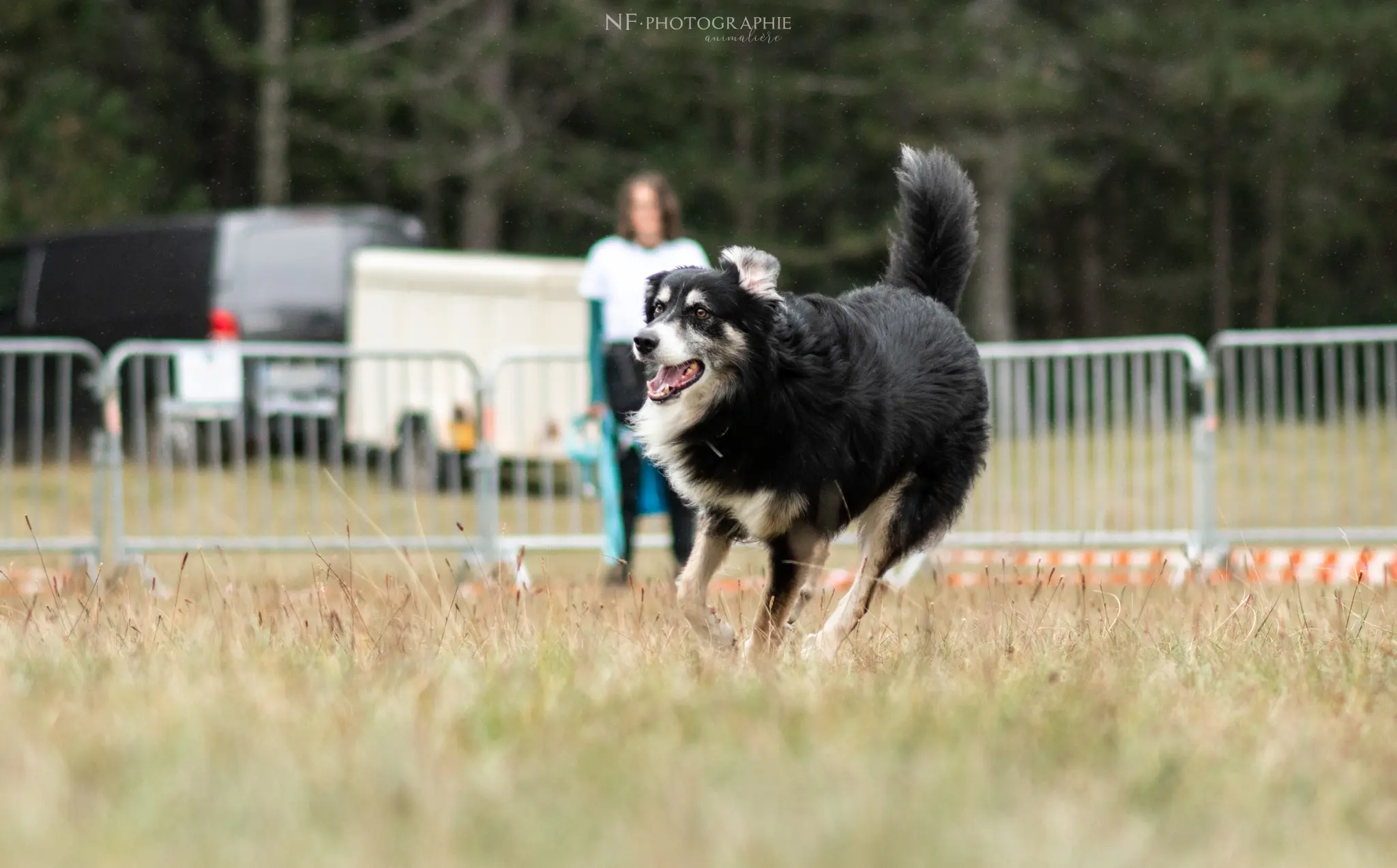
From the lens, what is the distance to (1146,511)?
1222 centimetres

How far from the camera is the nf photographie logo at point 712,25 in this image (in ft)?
74.7

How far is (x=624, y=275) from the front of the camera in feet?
25.1

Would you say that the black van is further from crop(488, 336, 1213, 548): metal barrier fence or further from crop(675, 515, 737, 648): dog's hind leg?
crop(675, 515, 737, 648): dog's hind leg

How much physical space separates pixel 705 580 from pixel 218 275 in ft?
38.0

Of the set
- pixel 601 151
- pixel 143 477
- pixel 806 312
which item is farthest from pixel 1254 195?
pixel 806 312

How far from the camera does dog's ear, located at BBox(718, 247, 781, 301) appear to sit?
531cm

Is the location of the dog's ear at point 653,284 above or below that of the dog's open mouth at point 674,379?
above

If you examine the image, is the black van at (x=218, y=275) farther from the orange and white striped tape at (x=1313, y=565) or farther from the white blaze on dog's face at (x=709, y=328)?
the white blaze on dog's face at (x=709, y=328)

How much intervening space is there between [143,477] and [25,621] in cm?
538

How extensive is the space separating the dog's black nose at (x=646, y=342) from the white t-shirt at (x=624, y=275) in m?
2.19

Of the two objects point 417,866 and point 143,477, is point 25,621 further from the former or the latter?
point 143,477

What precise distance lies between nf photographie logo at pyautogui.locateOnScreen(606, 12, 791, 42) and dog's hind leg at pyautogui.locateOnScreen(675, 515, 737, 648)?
17012 mm

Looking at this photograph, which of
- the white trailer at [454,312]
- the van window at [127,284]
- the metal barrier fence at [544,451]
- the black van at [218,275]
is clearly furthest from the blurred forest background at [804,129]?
the metal barrier fence at [544,451]

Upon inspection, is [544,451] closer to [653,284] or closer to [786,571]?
[653,284]
